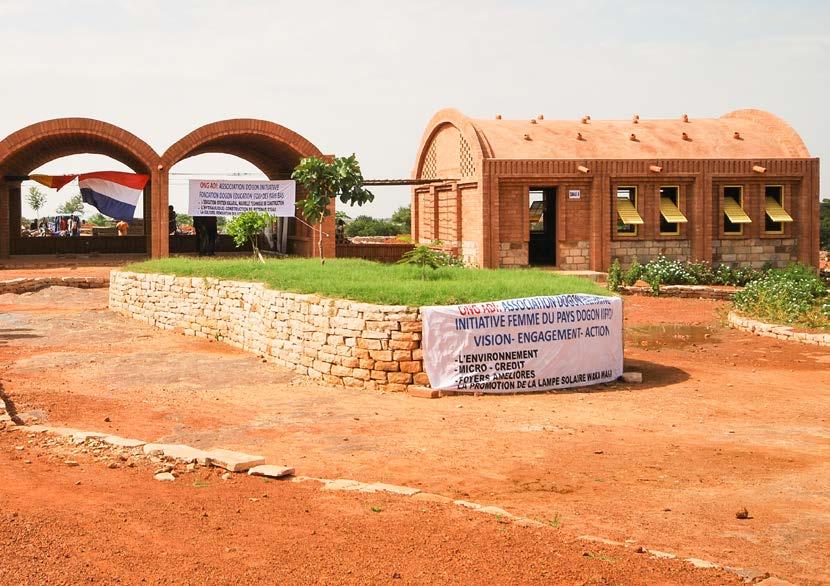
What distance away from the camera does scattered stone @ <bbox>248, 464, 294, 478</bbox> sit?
834cm

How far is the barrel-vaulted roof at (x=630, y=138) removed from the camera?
2859 cm

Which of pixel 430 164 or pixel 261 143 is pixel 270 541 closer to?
pixel 261 143

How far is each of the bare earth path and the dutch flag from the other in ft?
38.4

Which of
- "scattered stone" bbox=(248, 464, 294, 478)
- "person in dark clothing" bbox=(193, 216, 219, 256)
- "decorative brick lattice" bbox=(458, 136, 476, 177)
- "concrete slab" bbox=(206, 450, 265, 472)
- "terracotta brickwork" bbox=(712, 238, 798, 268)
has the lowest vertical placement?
"scattered stone" bbox=(248, 464, 294, 478)

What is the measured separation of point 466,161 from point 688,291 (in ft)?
23.3

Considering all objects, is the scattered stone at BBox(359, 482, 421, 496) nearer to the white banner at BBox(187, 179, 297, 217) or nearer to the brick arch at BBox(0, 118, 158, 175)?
the white banner at BBox(187, 179, 297, 217)

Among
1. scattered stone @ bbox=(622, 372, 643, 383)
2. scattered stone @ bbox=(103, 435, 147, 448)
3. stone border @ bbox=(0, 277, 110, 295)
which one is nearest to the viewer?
scattered stone @ bbox=(103, 435, 147, 448)

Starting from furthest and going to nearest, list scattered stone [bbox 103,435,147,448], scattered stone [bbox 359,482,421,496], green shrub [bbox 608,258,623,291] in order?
1. green shrub [bbox 608,258,623,291]
2. scattered stone [bbox 103,435,147,448]
3. scattered stone [bbox 359,482,421,496]

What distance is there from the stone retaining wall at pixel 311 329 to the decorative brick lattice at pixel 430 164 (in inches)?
562

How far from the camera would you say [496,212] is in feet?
90.6

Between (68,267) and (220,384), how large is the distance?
17.4m

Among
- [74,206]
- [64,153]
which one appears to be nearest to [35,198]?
[74,206]

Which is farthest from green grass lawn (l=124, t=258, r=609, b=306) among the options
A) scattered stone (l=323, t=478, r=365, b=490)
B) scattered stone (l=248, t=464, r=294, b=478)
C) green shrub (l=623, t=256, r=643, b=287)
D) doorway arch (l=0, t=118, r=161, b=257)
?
green shrub (l=623, t=256, r=643, b=287)

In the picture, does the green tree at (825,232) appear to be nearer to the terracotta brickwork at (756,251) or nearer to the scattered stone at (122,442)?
the terracotta brickwork at (756,251)
